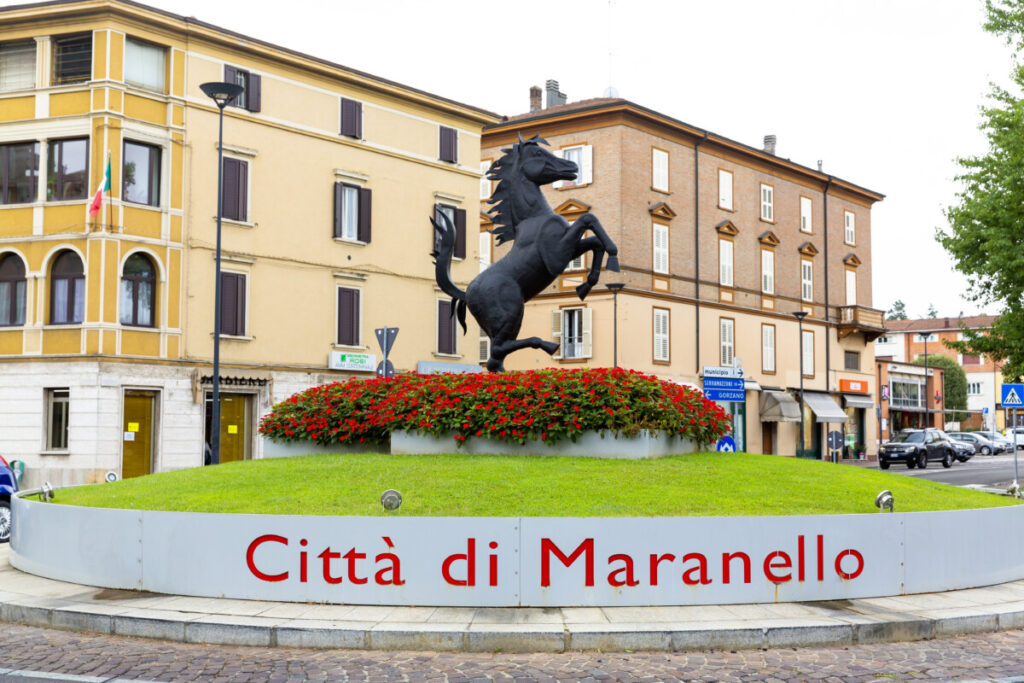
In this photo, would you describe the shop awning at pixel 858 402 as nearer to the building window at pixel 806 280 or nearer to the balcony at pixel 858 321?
the balcony at pixel 858 321

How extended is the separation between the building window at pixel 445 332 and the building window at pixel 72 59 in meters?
14.9

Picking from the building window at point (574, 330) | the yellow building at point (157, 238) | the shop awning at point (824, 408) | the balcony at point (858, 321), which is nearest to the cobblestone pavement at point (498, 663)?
the yellow building at point (157, 238)

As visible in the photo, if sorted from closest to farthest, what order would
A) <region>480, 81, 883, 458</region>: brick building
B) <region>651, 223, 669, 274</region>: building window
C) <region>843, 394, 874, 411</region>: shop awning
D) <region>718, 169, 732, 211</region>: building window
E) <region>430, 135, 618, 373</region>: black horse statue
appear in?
1. <region>430, 135, 618, 373</region>: black horse statue
2. <region>480, 81, 883, 458</region>: brick building
3. <region>651, 223, 669, 274</region>: building window
4. <region>718, 169, 732, 211</region>: building window
5. <region>843, 394, 874, 411</region>: shop awning

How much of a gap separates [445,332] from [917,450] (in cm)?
2401

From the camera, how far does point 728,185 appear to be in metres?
49.8

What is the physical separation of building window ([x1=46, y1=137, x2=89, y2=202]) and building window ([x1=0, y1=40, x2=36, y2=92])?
224 cm

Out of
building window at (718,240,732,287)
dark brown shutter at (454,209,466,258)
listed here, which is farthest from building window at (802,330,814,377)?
dark brown shutter at (454,209,466,258)

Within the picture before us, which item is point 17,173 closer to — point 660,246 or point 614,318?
point 614,318

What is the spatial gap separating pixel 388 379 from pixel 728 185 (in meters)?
36.7

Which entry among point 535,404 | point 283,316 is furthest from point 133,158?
point 535,404

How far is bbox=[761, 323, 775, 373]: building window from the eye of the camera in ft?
167

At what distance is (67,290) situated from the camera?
96.8 feet

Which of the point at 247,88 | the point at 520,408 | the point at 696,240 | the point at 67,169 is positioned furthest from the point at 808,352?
the point at 520,408

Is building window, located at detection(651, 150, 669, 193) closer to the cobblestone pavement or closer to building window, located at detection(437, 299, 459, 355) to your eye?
building window, located at detection(437, 299, 459, 355)
